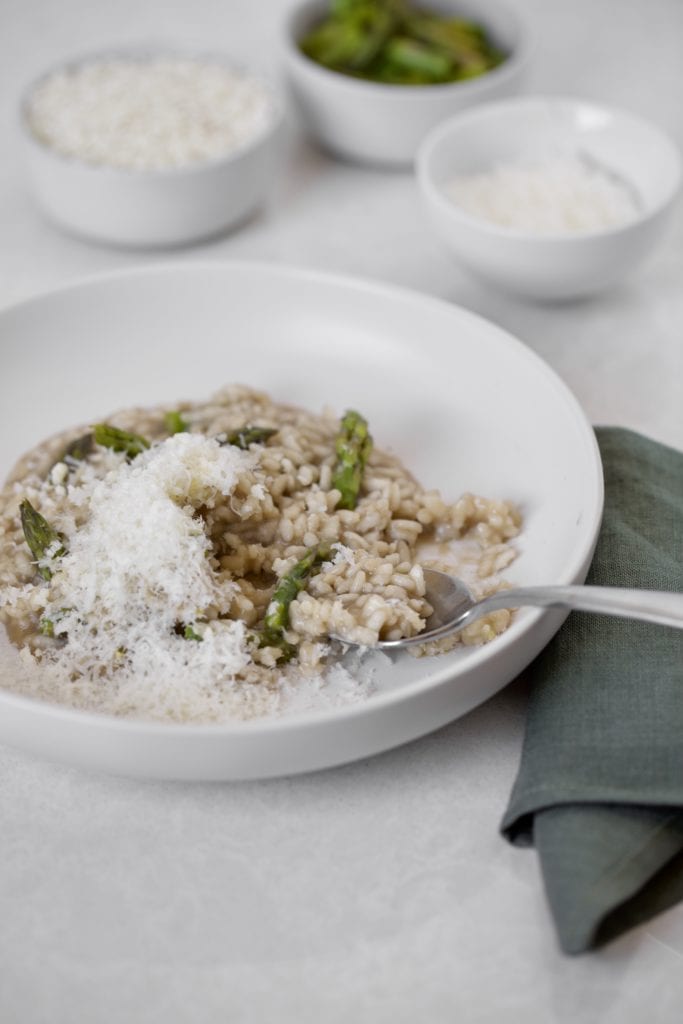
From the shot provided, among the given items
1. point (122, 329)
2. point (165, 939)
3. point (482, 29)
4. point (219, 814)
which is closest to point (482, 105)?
point (482, 29)

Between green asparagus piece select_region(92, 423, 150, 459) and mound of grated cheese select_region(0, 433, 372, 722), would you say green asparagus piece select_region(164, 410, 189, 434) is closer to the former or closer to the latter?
green asparagus piece select_region(92, 423, 150, 459)

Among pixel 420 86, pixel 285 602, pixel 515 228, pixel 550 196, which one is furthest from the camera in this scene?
pixel 420 86

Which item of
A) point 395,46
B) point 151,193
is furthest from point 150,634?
point 395,46

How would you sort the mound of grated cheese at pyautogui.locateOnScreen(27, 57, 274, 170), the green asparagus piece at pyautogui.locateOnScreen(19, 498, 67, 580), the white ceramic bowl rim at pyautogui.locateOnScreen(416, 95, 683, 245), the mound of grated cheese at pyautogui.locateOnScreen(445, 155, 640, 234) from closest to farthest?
the green asparagus piece at pyautogui.locateOnScreen(19, 498, 67, 580) → the white ceramic bowl rim at pyautogui.locateOnScreen(416, 95, 683, 245) → the mound of grated cheese at pyautogui.locateOnScreen(445, 155, 640, 234) → the mound of grated cheese at pyautogui.locateOnScreen(27, 57, 274, 170)

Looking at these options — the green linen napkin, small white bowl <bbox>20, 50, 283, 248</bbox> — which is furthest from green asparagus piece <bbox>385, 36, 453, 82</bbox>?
the green linen napkin

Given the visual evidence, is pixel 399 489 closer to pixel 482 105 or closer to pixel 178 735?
pixel 178 735

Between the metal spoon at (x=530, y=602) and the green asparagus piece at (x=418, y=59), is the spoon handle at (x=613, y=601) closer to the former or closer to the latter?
the metal spoon at (x=530, y=602)

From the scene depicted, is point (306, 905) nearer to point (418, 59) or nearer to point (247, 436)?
point (247, 436)

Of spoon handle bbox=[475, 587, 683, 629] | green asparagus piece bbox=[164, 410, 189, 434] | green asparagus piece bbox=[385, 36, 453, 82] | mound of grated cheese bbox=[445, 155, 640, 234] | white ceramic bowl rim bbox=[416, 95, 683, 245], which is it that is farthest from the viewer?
green asparagus piece bbox=[385, 36, 453, 82]
